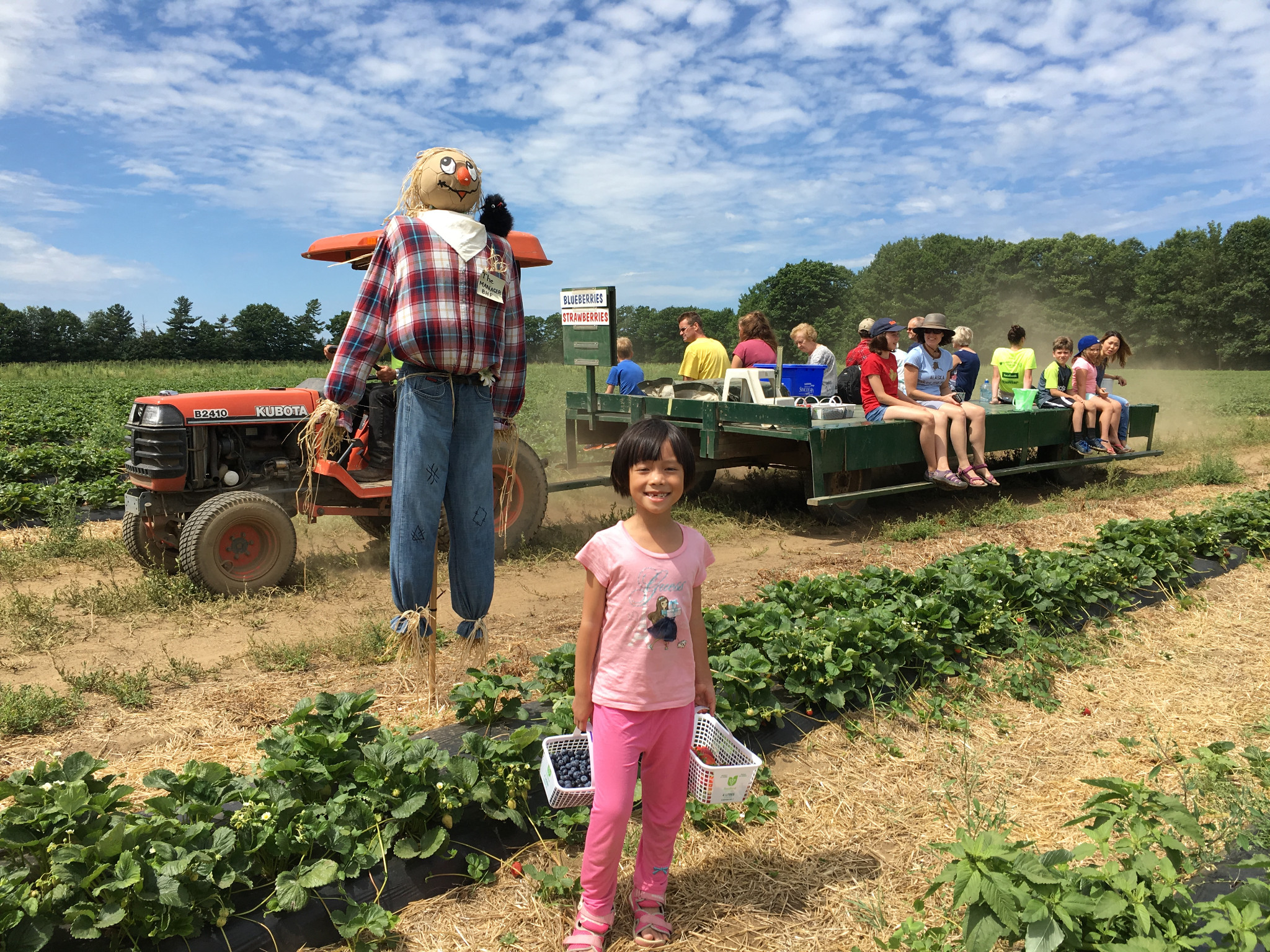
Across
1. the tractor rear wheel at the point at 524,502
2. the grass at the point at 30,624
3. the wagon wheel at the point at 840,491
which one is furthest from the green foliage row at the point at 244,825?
the wagon wheel at the point at 840,491

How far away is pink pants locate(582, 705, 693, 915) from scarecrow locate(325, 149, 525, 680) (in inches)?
58.7

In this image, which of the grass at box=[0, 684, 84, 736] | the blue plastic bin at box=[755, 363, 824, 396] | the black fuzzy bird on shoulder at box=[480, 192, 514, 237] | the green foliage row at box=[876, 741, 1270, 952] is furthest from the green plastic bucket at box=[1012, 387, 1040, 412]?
the grass at box=[0, 684, 84, 736]

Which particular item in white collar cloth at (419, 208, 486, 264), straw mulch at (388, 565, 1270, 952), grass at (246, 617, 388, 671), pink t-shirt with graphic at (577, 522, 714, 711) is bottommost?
straw mulch at (388, 565, 1270, 952)

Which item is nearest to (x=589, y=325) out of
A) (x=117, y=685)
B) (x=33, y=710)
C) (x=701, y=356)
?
(x=701, y=356)

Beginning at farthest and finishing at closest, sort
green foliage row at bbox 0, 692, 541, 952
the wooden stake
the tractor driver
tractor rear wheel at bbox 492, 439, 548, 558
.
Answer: tractor rear wheel at bbox 492, 439, 548, 558 < the tractor driver < the wooden stake < green foliage row at bbox 0, 692, 541, 952

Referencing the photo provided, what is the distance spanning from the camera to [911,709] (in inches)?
149

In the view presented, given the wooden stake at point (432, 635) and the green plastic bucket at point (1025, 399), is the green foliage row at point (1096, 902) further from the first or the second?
the green plastic bucket at point (1025, 399)

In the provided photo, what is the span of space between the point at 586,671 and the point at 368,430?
4.20 m

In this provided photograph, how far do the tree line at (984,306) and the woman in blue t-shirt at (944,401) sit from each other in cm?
3173

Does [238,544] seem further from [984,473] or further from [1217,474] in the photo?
[1217,474]

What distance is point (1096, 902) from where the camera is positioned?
196 centimetres

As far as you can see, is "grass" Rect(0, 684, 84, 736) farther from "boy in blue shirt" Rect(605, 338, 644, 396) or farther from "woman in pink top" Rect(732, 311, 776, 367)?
"woman in pink top" Rect(732, 311, 776, 367)

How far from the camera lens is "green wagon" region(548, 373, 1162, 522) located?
7258 millimetres

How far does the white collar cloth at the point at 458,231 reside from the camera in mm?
3357
